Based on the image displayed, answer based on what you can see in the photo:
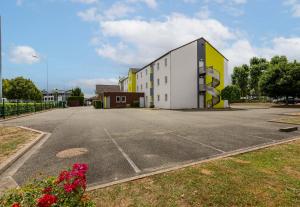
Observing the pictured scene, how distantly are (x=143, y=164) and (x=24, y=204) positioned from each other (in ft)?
12.1

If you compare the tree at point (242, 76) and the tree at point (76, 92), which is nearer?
the tree at point (242, 76)

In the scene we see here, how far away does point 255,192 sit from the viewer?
397 cm

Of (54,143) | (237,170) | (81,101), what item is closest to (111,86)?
(81,101)

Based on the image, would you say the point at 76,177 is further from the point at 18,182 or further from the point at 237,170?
the point at 237,170

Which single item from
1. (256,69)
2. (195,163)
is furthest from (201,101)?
(256,69)

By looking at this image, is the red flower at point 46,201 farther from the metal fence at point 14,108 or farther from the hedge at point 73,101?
the hedge at point 73,101

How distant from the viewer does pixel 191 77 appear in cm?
3622

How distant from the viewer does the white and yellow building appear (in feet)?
Answer: 115

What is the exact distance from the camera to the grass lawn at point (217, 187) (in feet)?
12.1

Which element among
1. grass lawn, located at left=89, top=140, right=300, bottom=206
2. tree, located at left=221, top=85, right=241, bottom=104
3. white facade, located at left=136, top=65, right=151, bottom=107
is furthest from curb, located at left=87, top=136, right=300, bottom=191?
white facade, located at left=136, top=65, right=151, bottom=107

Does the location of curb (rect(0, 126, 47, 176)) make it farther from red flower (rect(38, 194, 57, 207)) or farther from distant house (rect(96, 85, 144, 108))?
distant house (rect(96, 85, 144, 108))

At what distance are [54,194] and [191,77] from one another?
3528 centimetres

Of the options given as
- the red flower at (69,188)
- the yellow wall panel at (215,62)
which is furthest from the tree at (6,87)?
the red flower at (69,188)

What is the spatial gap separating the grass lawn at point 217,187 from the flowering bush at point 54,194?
44.9 inches
